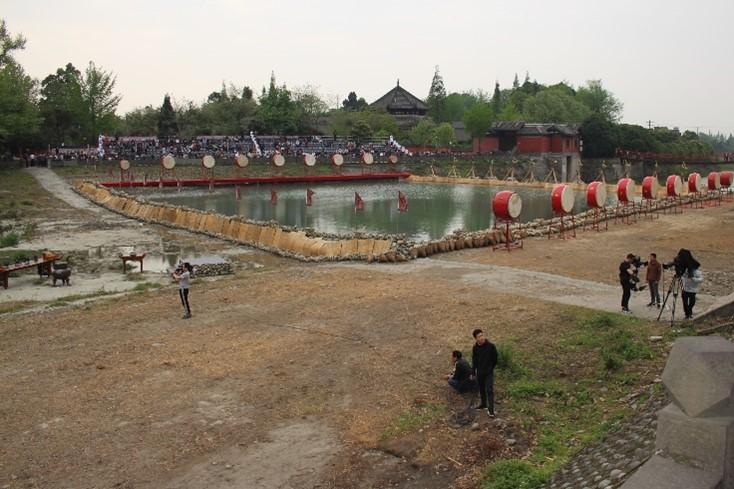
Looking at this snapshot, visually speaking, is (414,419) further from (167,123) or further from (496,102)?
(496,102)

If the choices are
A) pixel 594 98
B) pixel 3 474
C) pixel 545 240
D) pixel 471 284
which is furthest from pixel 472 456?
pixel 594 98

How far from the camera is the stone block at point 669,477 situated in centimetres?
707

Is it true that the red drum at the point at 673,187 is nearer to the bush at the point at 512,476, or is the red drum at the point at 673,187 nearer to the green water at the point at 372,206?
the green water at the point at 372,206

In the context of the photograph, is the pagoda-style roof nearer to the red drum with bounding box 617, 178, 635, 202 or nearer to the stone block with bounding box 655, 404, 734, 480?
the red drum with bounding box 617, 178, 635, 202

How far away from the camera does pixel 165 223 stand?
43219mm

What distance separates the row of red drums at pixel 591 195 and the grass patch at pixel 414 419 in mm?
20554

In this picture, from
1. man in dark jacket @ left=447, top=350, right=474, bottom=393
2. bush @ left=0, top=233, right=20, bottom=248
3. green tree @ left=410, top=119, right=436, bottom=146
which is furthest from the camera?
green tree @ left=410, top=119, right=436, bottom=146

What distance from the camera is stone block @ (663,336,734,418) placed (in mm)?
7309

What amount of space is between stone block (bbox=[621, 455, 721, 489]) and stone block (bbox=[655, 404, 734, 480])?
0.33 feet

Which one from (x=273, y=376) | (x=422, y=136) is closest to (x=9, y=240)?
(x=273, y=376)

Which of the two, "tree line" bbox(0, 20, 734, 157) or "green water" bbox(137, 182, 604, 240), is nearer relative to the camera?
"green water" bbox(137, 182, 604, 240)

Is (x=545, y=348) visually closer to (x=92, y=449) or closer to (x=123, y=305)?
(x=92, y=449)

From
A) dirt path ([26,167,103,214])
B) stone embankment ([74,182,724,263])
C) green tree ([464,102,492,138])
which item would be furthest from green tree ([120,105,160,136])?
stone embankment ([74,182,724,263])

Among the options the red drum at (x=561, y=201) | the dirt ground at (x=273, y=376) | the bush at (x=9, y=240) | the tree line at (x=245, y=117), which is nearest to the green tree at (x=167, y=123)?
the tree line at (x=245, y=117)
